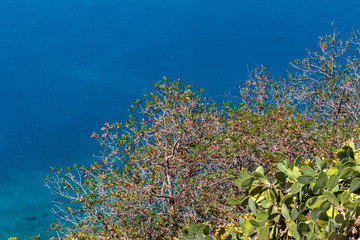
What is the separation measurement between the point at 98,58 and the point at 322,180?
86.8 ft

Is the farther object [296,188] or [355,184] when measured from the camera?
[296,188]

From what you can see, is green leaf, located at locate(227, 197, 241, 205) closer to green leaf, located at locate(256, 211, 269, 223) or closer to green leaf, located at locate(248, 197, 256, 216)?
green leaf, located at locate(248, 197, 256, 216)

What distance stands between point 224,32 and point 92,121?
13.3 meters

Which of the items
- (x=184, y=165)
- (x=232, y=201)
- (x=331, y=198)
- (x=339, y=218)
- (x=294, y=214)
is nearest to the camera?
(x=339, y=218)

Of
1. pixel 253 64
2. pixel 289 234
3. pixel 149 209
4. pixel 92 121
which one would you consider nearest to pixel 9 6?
pixel 92 121

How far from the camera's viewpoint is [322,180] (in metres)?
2.79

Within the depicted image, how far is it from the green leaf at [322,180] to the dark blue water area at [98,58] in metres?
15.4

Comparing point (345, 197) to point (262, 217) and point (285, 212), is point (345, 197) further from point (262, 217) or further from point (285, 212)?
point (262, 217)

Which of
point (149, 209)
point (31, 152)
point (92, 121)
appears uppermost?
point (92, 121)

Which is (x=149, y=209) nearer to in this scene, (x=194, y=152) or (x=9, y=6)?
(x=194, y=152)

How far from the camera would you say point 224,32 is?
31.0 metres

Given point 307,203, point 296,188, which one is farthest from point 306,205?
point 296,188

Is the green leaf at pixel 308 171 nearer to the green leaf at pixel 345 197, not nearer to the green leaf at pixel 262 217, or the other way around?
the green leaf at pixel 345 197

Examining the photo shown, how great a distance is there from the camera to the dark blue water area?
20953 millimetres
